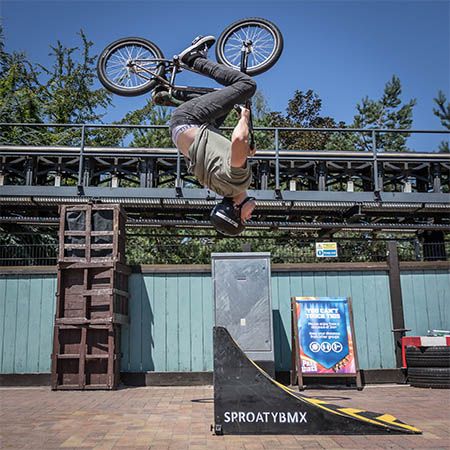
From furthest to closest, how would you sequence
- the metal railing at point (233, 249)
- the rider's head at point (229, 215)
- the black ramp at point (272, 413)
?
the metal railing at point (233, 249) → the black ramp at point (272, 413) → the rider's head at point (229, 215)

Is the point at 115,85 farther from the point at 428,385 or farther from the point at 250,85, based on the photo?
the point at 428,385

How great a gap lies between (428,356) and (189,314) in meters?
4.90

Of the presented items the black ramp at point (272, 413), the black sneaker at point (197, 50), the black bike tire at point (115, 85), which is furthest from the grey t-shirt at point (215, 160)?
the black ramp at point (272, 413)

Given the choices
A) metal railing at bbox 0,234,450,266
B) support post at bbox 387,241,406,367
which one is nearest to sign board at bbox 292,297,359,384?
support post at bbox 387,241,406,367

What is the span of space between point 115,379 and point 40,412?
2.49 meters

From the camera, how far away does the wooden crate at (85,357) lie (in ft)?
29.6

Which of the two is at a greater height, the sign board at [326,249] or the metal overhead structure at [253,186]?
the metal overhead structure at [253,186]

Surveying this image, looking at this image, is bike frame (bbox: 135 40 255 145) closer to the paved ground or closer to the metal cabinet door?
the paved ground

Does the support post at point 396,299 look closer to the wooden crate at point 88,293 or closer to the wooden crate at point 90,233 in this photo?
the wooden crate at point 88,293

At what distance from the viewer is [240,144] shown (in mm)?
3711

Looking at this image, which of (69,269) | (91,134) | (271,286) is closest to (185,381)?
(271,286)

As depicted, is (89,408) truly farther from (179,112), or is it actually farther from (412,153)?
(412,153)

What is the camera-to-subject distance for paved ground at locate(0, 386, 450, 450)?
16.0ft

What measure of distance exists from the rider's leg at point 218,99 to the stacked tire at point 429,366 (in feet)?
23.8
